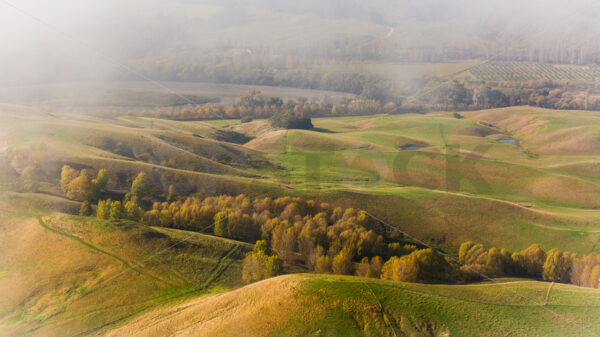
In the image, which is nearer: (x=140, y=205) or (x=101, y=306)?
(x=101, y=306)

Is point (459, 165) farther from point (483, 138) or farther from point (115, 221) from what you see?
point (115, 221)

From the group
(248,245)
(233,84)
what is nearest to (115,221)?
(248,245)

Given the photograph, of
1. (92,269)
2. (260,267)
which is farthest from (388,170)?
(92,269)

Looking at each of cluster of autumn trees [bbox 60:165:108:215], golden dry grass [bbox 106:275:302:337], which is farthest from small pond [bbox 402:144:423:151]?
golden dry grass [bbox 106:275:302:337]

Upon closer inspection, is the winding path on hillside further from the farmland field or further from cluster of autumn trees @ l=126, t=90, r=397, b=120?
the farmland field

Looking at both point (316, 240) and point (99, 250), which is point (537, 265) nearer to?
point (316, 240)

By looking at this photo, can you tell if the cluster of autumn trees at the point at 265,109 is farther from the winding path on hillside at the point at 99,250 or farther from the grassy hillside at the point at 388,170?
the winding path on hillside at the point at 99,250
